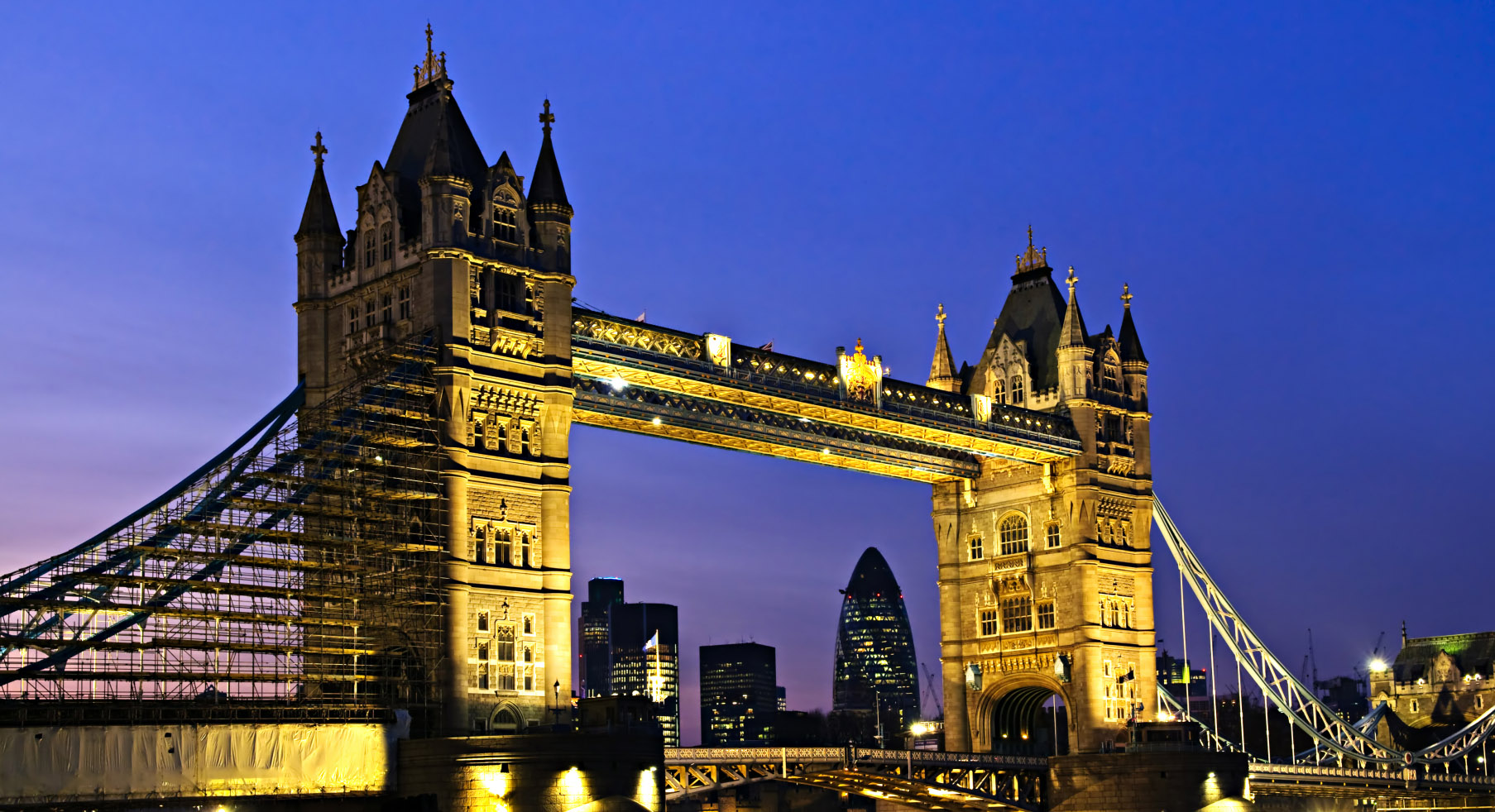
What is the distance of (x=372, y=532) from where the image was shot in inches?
2795

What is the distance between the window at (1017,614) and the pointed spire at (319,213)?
45036 mm

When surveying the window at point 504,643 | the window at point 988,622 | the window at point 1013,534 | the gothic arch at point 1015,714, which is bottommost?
the gothic arch at point 1015,714

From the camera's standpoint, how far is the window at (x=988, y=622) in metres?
105

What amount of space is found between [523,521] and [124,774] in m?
19.5

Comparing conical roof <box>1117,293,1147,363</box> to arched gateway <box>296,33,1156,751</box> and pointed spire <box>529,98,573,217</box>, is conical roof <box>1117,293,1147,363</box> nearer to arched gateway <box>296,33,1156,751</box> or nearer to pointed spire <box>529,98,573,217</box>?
arched gateway <box>296,33,1156,751</box>

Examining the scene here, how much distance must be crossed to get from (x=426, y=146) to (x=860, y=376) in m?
25.1

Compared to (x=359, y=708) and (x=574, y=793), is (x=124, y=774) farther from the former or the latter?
(x=574, y=793)

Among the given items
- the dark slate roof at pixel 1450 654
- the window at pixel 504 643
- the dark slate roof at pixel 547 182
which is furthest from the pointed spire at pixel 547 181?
the dark slate roof at pixel 1450 654

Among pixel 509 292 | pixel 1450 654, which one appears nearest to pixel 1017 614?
pixel 509 292

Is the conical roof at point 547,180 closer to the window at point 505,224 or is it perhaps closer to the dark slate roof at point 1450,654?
the window at point 505,224

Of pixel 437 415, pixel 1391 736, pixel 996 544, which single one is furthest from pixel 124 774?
pixel 1391 736

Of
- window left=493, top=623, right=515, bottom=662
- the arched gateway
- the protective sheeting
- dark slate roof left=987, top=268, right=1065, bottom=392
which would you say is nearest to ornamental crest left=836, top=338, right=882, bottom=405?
the arched gateway

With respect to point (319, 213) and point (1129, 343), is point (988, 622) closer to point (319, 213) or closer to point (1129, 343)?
point (1129, 343)

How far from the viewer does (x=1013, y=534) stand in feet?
344
